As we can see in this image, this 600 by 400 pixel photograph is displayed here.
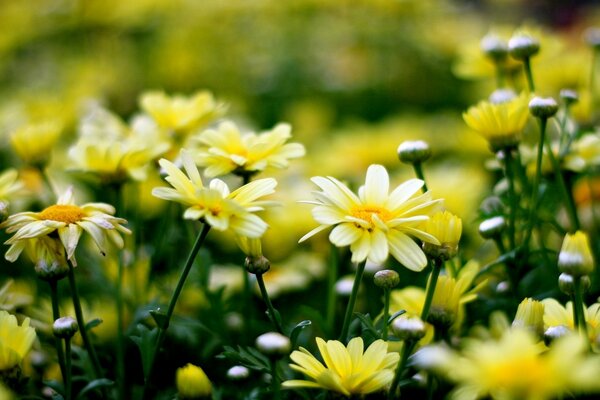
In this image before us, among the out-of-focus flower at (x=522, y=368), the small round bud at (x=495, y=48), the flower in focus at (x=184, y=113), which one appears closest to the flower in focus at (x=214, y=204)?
the out-of-focus flower at (x=522, y=368)

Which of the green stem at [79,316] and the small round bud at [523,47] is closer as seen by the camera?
the green stem at [79,316]

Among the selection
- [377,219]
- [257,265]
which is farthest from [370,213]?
[257,265]

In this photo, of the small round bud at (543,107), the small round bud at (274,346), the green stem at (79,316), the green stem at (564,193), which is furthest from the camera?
the green stem at (564,193)

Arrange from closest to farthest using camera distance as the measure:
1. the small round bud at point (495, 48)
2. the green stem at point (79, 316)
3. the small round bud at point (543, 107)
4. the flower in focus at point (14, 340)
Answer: the flower in focus at point (14, 340) → the green stem at point (79, 316) → the small round bud at point (543, 107) → the small round bud at point (495, 48)

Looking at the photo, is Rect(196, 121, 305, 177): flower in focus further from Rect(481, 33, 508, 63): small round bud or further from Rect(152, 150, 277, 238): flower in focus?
Rect(481, 33, 508, 63): small round bud

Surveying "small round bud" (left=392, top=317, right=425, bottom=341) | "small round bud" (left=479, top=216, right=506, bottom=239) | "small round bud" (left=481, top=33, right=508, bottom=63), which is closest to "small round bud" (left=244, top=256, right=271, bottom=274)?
"small round bud" (left=392, top=317, right=425, bottom=341)

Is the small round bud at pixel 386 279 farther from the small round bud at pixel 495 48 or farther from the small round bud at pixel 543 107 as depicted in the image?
the small round bud at pixel 495 48

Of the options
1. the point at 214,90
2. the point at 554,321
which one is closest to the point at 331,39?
the point at 214,90
